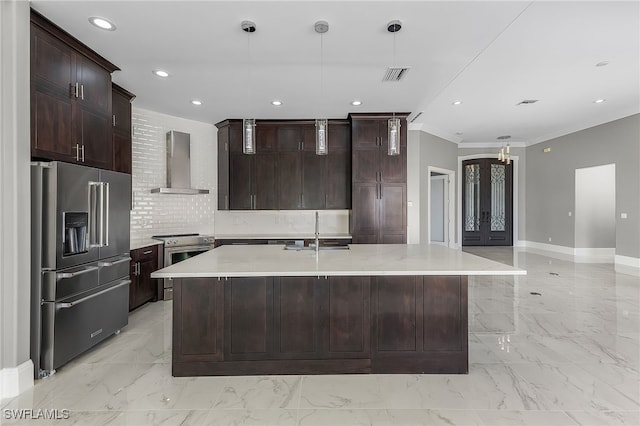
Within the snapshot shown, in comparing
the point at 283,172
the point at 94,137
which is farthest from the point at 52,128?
the point at 283,172

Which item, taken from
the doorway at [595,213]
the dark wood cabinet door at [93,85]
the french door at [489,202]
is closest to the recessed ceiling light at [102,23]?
the dark wood cabinet door at [93,85]

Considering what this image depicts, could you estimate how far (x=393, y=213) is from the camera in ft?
17.1

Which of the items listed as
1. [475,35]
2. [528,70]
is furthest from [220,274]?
[528,70]

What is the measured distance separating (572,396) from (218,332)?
2.62 meters

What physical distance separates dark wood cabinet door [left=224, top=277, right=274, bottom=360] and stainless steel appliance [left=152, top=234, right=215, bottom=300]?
2.56 m

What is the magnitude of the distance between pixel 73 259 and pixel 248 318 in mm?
1600

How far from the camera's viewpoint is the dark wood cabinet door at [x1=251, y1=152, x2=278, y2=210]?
5.61 metres

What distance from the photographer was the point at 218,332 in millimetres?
2494

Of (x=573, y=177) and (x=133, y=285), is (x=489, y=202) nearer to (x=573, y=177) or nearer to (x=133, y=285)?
(x=573, y=177)

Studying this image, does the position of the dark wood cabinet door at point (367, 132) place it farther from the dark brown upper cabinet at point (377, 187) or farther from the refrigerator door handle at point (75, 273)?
the refrigerator door handle at point (75, 273)

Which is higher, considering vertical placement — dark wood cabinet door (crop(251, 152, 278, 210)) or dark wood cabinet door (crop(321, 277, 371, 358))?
dark wood cabinet door (crop(251, 152, 278, 210))

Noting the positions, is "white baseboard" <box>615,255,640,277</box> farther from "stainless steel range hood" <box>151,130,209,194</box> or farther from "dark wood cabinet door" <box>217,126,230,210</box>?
"stainless steel range hood" <box>151,130,209,194</box>

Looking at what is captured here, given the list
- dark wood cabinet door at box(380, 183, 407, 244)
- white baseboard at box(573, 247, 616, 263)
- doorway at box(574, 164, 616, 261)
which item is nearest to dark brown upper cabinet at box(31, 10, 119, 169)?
dark wood cabinet door at box(380, 183, 407, 244)

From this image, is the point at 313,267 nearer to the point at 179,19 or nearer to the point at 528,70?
the point at 179,19
